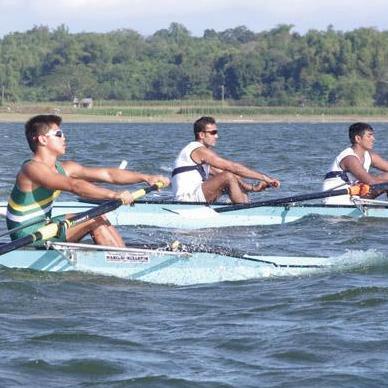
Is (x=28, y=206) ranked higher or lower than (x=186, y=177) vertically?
higher

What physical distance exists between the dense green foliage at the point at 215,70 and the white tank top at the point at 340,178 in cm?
11037

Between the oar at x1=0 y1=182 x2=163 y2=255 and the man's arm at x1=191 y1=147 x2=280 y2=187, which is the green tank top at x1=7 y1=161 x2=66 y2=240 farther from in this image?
the man's arm at x1=191 y1=147 x2=280 y2=187

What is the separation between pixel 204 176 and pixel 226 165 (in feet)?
2.65

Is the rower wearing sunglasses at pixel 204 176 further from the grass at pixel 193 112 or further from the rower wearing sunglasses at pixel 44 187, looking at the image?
the grass at pixel 193 112

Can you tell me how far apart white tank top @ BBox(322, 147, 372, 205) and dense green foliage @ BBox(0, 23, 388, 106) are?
110 meters

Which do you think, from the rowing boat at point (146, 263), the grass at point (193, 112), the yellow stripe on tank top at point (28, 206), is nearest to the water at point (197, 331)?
the rowing boat at point (146, 263)

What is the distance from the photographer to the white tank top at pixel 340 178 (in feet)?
57.1

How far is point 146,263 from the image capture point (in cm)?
1186

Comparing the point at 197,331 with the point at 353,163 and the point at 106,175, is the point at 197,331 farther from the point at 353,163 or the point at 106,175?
the point at 353,163

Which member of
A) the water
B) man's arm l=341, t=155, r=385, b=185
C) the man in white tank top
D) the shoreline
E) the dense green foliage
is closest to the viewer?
the water

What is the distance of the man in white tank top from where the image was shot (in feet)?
56.5

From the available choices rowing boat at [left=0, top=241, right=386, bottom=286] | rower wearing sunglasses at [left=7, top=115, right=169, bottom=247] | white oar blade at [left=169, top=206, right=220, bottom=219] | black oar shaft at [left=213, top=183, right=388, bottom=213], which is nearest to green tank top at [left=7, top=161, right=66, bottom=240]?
rower wearing sunglasses at [left=7, top=115, right=169, bottom=247]

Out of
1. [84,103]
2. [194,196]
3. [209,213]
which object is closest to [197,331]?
[209,213]

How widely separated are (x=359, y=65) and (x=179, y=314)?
126 m
